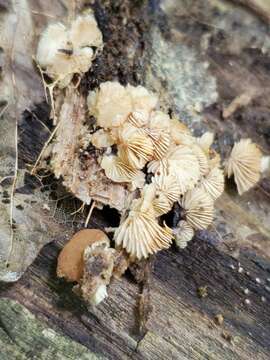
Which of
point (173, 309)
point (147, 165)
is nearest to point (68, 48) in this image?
point (147, 165)

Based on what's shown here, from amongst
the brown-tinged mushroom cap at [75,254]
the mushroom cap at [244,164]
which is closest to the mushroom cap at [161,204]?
the brown-tinged mushroom cap at [75,254]

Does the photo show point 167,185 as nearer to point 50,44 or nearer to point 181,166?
point 181,166

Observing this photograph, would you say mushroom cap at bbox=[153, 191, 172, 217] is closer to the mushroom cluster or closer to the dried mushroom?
the mushroom cluster

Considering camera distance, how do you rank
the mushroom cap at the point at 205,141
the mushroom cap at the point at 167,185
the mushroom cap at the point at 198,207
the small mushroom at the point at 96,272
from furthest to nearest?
the mushroom cap at the point at 205,141, the mushroom cap at the point at 198,207, the mushroom cap at the point at 167,185, the small mushroom at the point at 96,272

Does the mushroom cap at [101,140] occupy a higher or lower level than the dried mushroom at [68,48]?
lower

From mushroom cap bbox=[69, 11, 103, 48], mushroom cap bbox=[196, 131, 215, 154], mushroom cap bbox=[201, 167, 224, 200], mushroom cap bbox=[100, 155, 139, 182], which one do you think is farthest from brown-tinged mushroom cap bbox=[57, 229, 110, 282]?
mushroom cap bbox=[69, 11, 103, 48]

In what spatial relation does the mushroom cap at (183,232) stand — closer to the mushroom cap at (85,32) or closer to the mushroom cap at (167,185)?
the mushroom cap at (167,185)
